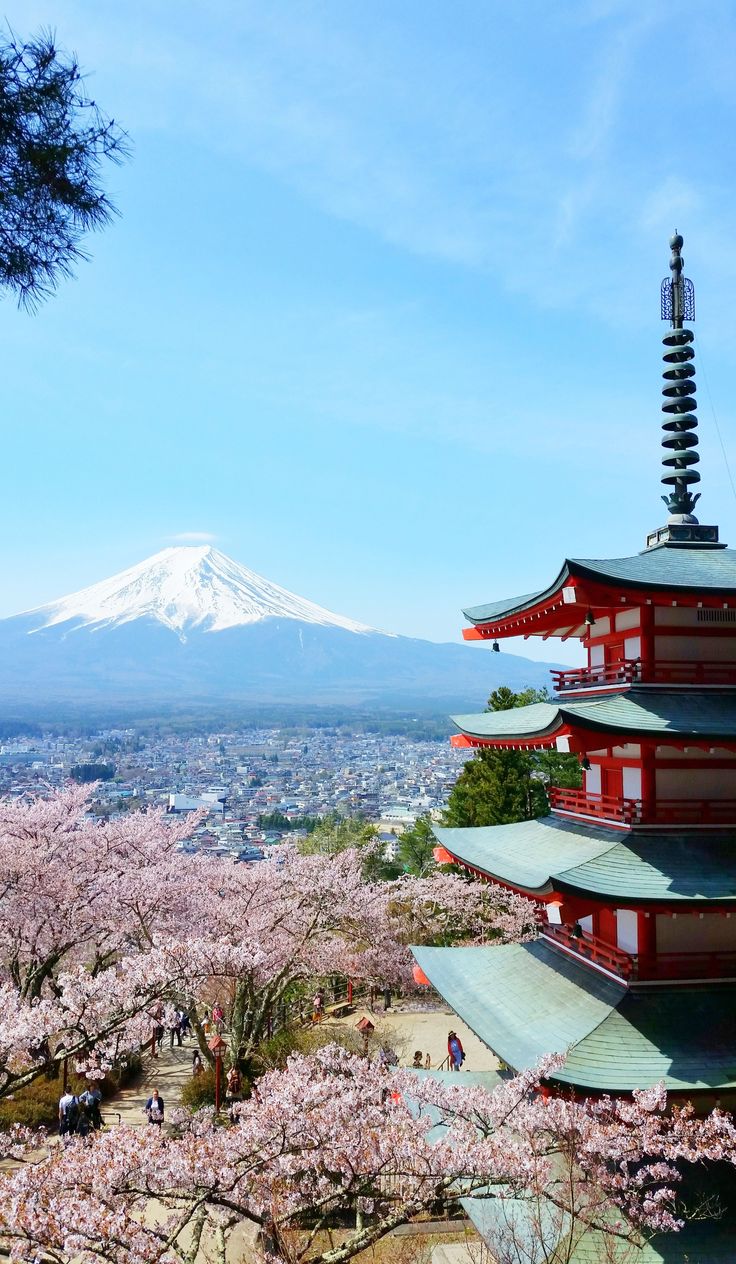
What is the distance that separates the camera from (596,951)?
1096 centimetres

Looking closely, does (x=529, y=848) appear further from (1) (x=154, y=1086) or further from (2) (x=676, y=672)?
(1) (x=154, y=1086)

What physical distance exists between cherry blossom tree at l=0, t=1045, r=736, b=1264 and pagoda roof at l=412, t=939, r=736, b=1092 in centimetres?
37

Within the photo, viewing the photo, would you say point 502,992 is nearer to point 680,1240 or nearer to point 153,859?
point 680,1240

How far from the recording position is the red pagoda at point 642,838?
9.37 metres

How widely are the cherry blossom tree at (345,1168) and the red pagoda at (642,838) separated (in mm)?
519

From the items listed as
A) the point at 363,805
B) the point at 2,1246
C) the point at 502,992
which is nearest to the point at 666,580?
the point at 502,992

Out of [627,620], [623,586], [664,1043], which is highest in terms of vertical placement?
[623,586]

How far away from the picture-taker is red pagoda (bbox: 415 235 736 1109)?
9367 mm

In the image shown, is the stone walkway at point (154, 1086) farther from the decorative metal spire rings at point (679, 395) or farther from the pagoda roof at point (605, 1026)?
the decorative metal spire rings at point (679, 395)

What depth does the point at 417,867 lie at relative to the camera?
39.3m

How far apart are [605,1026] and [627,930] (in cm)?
138

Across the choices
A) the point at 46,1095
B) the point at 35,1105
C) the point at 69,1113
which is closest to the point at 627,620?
the point at 69,1113

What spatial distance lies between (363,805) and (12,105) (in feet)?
334

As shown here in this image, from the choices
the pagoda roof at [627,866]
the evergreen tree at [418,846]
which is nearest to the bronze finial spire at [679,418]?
the pagoda roof at [627,866]
